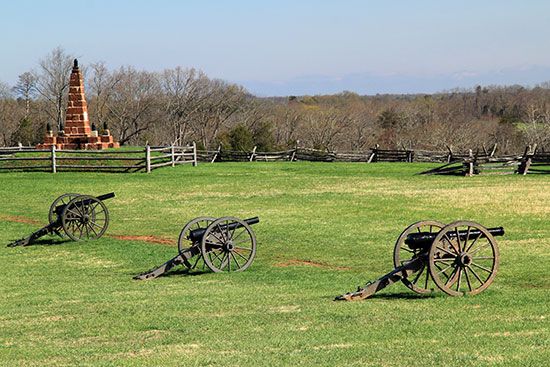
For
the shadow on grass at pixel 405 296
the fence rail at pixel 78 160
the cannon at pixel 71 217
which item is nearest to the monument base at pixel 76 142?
the fence rail at pixel 78 160

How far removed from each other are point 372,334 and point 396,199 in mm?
20719

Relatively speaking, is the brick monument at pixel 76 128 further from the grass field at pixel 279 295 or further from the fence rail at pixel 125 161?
the grass field at pixel 279 295

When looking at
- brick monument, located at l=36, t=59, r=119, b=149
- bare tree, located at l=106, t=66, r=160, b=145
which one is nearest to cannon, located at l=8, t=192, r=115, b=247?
brick monument, located at l=36, t=59, r=119, b=149

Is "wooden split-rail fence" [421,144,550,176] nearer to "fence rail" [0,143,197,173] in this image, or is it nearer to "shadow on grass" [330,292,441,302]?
"fence rail" [0,143,197,173]

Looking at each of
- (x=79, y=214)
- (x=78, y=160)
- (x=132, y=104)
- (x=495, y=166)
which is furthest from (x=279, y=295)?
(x=132, y=104)

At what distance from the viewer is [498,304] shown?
39.4 ft

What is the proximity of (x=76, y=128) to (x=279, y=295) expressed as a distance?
3593 centimetres

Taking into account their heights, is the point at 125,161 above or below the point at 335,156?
above

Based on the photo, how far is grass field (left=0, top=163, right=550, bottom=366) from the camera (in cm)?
934

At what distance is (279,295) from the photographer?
13.5 meters

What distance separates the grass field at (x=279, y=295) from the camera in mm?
9344

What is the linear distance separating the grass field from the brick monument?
48.6 ft

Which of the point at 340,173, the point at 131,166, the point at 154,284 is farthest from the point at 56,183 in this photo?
the point at 154,284

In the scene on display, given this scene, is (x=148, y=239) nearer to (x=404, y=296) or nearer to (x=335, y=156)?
(x=404, y=296)
